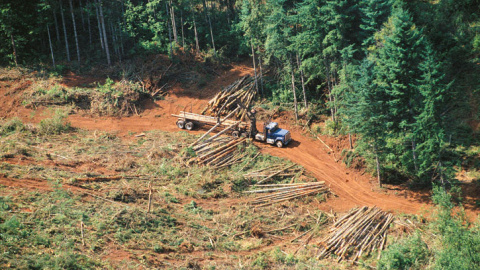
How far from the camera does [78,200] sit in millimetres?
20828

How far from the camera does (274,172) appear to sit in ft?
88.8

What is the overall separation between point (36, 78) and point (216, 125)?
20.5m

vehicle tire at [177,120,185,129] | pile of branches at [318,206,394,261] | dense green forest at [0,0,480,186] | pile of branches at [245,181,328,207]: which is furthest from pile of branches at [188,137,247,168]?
pile of branches at [318,206,394,261]

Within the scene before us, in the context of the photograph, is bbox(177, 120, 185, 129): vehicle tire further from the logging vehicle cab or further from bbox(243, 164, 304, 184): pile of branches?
bbox(243, 164, 304, 184): pile of branches

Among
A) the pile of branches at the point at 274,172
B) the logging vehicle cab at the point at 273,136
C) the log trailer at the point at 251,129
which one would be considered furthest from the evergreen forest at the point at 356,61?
the pile of branches at the point at 274,172

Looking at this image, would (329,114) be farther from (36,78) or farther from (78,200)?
(36,78)

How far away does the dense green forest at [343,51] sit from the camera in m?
24.6

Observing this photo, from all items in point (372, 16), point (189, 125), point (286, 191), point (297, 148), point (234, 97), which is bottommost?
point (286, 191)

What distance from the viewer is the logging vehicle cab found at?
A: 30.6 meters

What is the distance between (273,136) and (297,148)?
2344 mm

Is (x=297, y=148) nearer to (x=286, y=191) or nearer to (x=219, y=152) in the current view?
(x=286, y=191)

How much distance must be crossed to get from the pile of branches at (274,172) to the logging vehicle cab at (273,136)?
3086 mm

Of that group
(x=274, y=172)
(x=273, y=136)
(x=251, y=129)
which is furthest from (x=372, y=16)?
(x=274, y=172)

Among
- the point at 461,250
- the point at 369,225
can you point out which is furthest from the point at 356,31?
the point at 461,250
